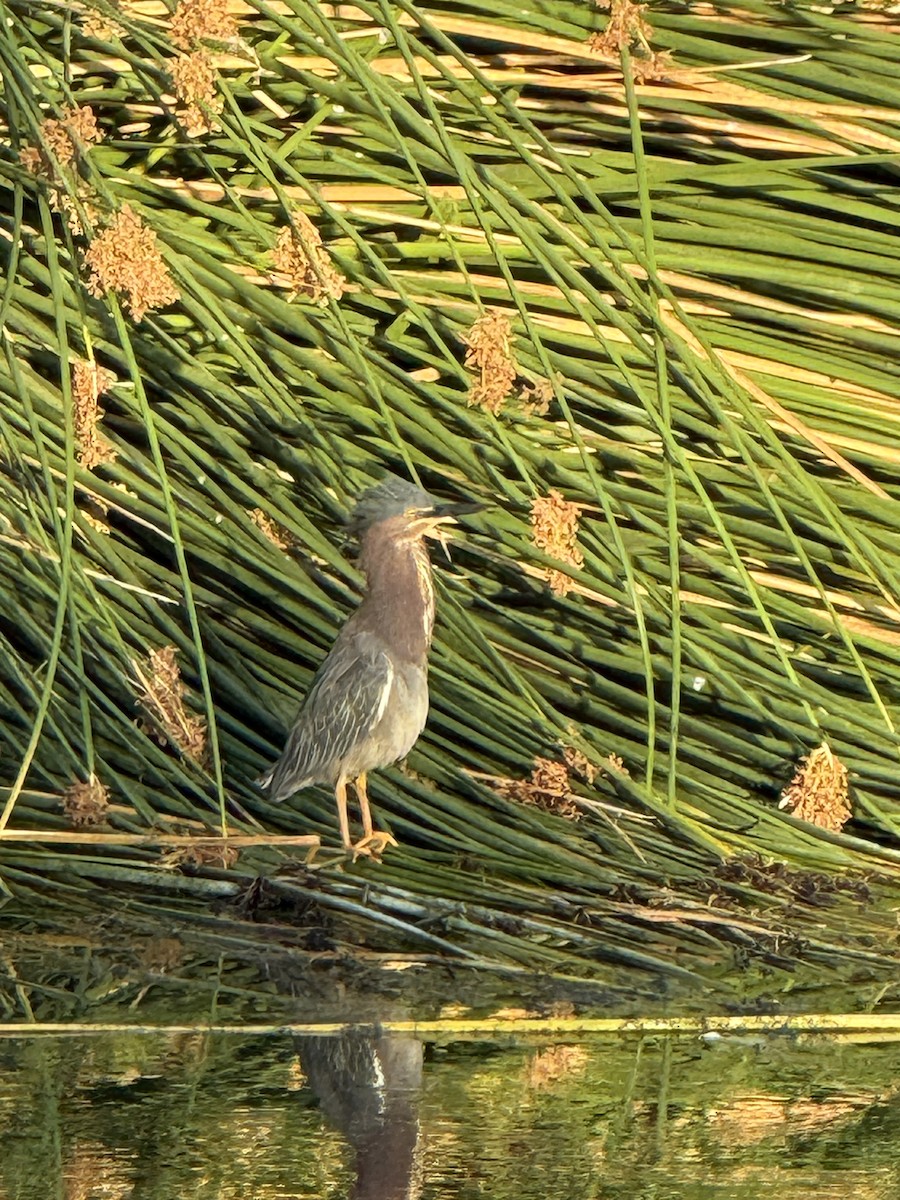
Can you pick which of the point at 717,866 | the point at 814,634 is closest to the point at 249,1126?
the point at 717,866

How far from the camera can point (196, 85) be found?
4371mm

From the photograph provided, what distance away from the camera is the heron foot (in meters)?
4.69

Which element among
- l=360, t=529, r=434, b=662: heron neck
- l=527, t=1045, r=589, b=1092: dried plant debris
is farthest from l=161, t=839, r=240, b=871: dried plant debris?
l=527, t=1045, r=589, b=1092: dried plant debris

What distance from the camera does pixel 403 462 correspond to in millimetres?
5051

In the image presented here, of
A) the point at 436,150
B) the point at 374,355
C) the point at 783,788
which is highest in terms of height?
the point at 436,150

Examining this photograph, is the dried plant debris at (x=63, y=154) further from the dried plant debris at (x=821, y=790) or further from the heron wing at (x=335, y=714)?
the dried plant debris at (x=821, y=790)

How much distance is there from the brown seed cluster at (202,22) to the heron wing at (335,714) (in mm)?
1346

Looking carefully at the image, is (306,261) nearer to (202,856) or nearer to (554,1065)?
(202,856)

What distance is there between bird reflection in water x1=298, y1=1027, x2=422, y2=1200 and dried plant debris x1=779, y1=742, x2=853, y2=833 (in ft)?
3.80

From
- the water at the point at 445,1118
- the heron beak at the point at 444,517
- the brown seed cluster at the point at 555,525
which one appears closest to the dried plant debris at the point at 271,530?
the heron beak at the point at 444,517

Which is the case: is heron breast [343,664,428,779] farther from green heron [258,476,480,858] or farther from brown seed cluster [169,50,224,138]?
brown seed cluster [169,50,224,138]

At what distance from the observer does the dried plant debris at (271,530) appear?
193 inches

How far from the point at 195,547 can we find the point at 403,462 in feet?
1.75

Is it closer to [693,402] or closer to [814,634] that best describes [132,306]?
[693,402]
